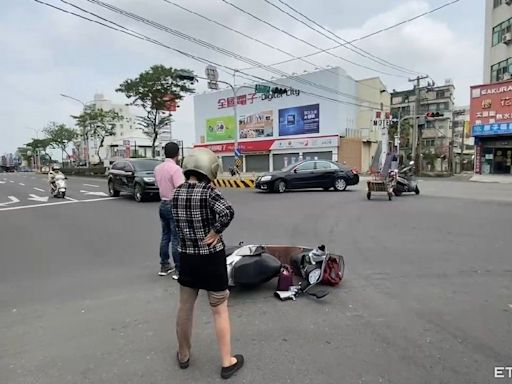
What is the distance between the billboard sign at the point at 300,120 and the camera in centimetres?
3816

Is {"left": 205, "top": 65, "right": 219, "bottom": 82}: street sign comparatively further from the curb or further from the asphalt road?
the asphalt road

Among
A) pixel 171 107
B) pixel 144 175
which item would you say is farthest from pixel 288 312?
pixel 171 107

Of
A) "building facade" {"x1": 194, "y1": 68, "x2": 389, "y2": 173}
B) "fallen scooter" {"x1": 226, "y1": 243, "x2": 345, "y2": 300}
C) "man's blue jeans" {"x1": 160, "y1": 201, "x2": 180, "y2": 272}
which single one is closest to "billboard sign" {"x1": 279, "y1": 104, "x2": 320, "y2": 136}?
"building facade" {"x1": 194, "y1": 68, "x2": 389, "y2": 173}

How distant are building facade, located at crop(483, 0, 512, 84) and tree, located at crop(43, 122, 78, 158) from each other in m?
55.5

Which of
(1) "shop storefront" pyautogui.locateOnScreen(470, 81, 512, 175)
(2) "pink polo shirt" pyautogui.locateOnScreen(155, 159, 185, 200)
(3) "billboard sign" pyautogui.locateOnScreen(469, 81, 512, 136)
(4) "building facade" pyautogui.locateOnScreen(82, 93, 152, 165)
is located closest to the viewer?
(2) "pink polo shirt" pyautogui.locateOnScreen(155, 159, 185, 200)

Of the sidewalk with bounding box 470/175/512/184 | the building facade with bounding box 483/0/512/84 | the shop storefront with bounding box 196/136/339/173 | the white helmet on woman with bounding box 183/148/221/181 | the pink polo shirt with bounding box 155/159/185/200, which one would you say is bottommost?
the sidewalk with bounding box 470/175/512/184

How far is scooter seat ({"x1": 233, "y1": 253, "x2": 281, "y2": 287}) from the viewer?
13.9 feet

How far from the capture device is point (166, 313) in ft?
13.0

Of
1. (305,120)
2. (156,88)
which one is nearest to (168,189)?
(156,88)

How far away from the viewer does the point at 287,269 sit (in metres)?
4.43

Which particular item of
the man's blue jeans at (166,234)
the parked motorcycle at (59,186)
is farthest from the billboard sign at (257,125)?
the man's blue jeans at (166,234)

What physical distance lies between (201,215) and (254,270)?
1717 millimetres

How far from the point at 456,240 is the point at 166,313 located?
5.51 m

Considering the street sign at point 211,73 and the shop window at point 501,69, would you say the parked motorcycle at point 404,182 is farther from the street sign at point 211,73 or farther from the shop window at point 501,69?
the shop window at point 501,69
